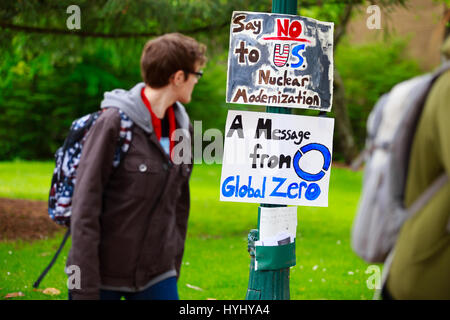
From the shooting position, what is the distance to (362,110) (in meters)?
23.9

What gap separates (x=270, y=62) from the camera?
3.99 meters

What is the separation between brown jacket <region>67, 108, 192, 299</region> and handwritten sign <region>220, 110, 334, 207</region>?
20.8 inches

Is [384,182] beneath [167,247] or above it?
above

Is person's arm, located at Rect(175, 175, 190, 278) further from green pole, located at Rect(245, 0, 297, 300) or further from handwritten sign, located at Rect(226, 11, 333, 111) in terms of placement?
handwritten sign, located at Rect(226, 11, 333, 111)

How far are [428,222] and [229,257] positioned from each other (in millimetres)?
6193

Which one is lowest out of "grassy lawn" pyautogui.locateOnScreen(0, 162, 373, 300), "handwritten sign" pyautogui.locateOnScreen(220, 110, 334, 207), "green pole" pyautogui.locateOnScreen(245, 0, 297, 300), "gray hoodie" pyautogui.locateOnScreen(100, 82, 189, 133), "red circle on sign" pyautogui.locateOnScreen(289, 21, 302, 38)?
"grassy lawn" pyautogui.locateOnScreen(0, 162, 373, 300)

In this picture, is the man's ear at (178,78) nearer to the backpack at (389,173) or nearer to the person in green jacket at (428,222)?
the backpack at (389,173)

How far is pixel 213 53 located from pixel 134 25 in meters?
1.15

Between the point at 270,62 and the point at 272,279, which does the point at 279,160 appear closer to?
the point at 270,62

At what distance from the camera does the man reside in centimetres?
322

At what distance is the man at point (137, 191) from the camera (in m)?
3.22

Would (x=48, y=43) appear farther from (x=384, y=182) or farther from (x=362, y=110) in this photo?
(x=362, y=110)

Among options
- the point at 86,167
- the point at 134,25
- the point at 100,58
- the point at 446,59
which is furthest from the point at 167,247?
the point at 100,58

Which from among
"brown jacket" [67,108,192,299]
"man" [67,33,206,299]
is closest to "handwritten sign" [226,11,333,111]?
"man" [67,33,206,299]
